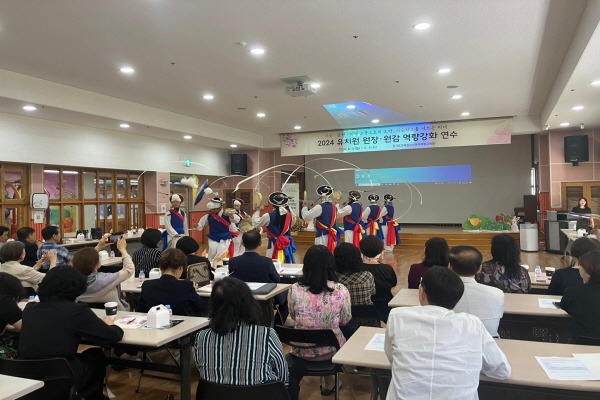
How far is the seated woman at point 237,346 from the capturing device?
1830 millimetres

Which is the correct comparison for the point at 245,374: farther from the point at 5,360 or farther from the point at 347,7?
the point at 347,7

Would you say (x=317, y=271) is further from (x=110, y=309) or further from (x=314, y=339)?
(x=110, y=309)

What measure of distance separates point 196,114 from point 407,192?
7.47 meters

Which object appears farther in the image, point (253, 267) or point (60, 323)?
point (253, 267)

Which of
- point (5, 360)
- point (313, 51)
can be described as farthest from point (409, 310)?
point (313, 51)

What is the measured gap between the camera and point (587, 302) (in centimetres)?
229

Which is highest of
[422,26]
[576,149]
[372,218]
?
[422,26]

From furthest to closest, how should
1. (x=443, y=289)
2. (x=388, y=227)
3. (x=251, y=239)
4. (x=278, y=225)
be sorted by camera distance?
1. (x=388, y=227)
2. (x=278, y=225)
3. (x=251, y=239)
4. (x=443, y=289)

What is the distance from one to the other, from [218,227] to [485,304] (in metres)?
5.41

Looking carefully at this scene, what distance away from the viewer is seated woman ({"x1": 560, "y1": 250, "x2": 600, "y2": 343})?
7.45 ft

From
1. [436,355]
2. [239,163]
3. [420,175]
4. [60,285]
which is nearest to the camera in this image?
[436,355]

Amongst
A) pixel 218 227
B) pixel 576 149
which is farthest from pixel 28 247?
pixel 576 149

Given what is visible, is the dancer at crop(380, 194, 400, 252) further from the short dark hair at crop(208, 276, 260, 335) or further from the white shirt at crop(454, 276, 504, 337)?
the short dark hair at crop(208, 276, 260, 335)

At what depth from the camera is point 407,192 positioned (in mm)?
14289
